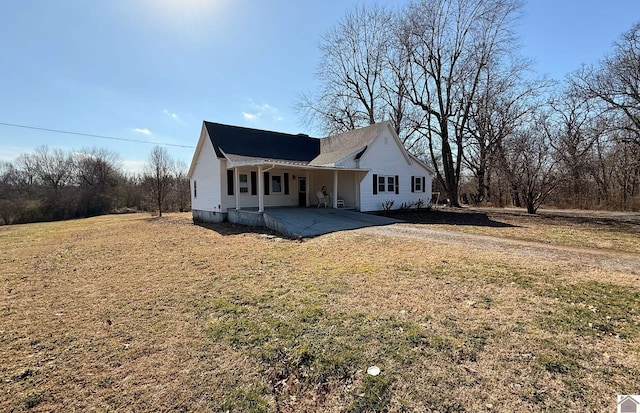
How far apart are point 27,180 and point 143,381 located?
52.1 m

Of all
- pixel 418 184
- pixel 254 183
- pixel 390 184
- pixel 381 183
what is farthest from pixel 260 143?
pixel 418 184

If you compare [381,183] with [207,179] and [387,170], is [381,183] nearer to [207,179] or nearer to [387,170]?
[387,170]

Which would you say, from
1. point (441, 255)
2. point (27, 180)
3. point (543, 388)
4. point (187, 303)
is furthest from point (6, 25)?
point (27, 180)

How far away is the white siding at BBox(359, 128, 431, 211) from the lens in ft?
54.3

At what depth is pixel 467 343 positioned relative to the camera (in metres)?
2.96

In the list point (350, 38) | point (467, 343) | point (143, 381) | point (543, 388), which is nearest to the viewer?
point (543, 388)

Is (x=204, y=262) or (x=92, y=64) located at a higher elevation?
(x=92, y=64)

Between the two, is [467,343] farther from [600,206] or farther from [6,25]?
[600,206]

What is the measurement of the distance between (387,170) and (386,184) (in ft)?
2.83

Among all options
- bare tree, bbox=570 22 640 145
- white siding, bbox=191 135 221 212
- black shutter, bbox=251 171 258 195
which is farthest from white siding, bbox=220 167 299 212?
bare tree, bbox=570 22 640 145

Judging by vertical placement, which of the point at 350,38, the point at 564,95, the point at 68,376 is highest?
the point at 350,38

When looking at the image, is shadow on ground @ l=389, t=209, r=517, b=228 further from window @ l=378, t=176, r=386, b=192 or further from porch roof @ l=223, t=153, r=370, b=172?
porch roof @ l=223, t=153, r=370, b=172

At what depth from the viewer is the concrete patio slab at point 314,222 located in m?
10.5

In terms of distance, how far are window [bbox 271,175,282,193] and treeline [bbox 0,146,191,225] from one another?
45.9 feet
